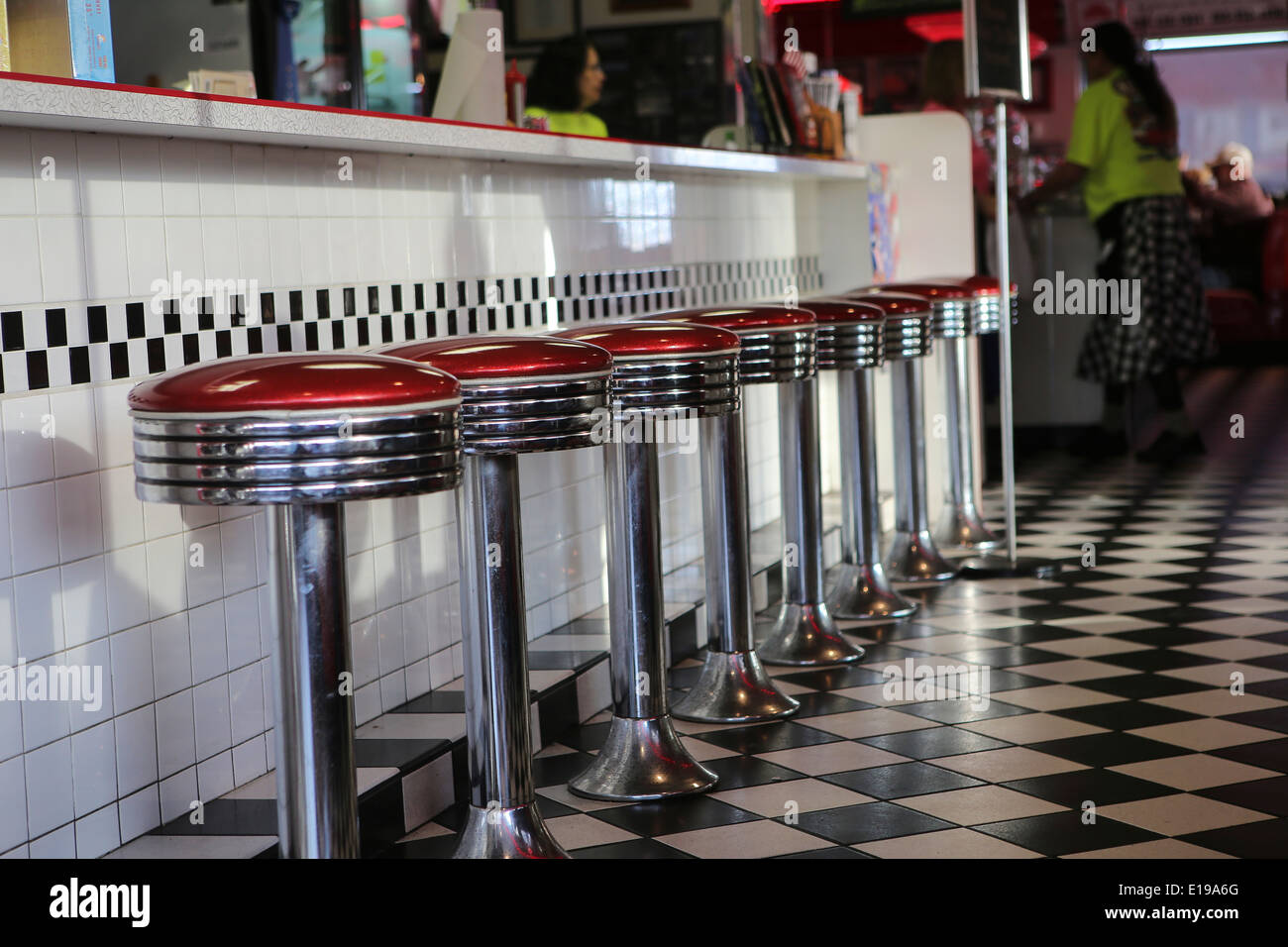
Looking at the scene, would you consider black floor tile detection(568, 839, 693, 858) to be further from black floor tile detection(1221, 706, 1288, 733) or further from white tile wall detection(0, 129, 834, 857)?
black floor tile detection(1221, 706, 1288, 733)

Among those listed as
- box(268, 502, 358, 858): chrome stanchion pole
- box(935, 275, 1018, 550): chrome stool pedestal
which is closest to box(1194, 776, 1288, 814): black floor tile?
box(268, 502, 358, 858): chrome stanchion pole

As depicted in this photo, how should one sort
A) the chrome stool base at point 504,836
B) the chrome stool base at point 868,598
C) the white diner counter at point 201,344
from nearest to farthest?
the white diner counter at point 201,344 → the chrome stool base at point 504,836 → the chrome stool base at point 868,598

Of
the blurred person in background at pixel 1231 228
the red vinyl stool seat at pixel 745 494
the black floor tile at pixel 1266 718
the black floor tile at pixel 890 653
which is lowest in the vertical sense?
the black floor tile at pixel 1266 718

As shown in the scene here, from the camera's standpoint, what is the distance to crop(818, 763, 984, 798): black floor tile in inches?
110

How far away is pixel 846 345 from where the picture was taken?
3775mm

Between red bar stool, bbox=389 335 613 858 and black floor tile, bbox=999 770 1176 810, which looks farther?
black floor tile, bbox=999 770 1176 810

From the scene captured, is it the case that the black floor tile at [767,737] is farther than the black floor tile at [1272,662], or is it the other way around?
the black floor tile at [1272,662]

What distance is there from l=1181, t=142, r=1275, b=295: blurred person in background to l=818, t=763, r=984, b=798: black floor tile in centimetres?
1116

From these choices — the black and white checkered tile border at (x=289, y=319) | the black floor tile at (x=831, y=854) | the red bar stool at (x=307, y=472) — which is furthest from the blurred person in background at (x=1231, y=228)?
the red bar stool at (x=307, y=472)

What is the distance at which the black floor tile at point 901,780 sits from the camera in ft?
9.19

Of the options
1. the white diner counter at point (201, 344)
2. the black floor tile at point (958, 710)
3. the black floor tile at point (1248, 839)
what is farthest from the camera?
the black floor tile at point (958, 710)

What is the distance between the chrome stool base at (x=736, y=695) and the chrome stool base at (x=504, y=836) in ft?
3.35

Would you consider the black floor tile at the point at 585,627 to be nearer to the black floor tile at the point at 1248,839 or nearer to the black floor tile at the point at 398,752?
the black floor tile at the point at 398,752
